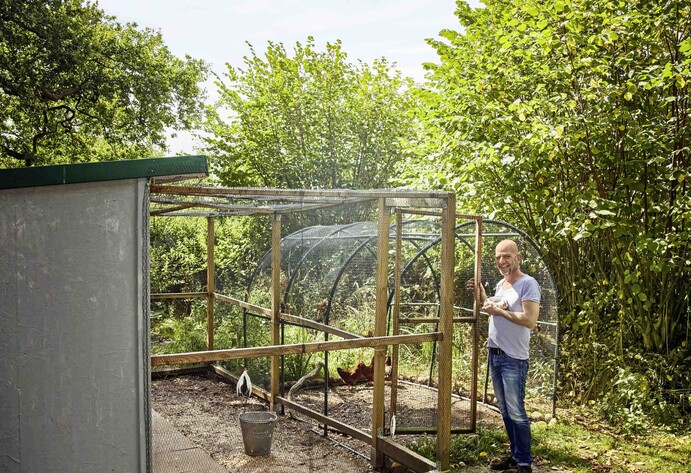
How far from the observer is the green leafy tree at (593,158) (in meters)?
6.00

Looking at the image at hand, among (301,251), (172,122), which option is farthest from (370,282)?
(172,122)

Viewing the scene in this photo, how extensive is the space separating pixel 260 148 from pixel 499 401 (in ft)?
29.2

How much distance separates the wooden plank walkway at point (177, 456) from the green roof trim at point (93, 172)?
3.13 metres

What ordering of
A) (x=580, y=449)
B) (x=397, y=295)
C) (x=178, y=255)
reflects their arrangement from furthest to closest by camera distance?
1. (x=178, y=255)
2. (x=580, y=449)
3. (x=397, y=295)

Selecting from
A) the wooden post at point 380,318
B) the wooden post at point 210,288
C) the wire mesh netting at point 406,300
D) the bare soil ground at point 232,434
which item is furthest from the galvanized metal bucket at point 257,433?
the wooden post at point 210,288

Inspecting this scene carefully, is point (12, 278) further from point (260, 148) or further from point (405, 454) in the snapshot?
point (260, 148)

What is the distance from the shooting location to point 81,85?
44.8ft

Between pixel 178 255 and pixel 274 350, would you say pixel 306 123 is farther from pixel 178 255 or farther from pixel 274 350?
pixel 274 350

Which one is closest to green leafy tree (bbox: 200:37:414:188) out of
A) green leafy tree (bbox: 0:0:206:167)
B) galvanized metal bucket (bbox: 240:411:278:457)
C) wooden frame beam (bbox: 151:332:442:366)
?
green leafy tree (bbox: 0:0:206:167)

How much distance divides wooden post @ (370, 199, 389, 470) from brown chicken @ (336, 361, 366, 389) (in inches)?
104

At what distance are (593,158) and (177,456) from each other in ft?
17.6

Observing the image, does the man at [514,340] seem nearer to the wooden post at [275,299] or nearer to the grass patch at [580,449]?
the grass patch at [580,449]

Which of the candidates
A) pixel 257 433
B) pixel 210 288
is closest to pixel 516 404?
pixel 257 433

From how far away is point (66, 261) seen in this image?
8.52 ft
